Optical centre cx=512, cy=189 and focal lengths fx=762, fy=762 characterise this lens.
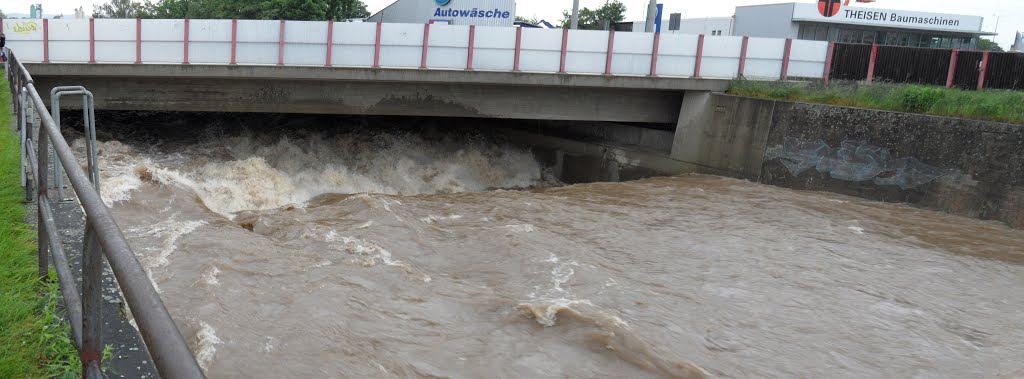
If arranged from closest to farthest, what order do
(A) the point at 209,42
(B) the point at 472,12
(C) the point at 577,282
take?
1. (C) the point at 577,282
2. (A) the point at 209,42
3. (B) the point at 472,12

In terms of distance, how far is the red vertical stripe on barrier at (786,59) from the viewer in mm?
19109

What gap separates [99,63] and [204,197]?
4096 mm

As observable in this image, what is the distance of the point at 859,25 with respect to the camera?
4138 centimetres

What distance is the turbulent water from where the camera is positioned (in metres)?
6.52

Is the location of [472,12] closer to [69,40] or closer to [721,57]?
[721,57]

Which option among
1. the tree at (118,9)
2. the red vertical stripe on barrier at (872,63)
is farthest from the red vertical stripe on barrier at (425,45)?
the tree at (118,9)

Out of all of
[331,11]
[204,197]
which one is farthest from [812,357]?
[331,11]

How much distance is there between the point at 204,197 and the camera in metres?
14.2

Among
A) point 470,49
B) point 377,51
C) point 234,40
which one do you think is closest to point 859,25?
point 470,49

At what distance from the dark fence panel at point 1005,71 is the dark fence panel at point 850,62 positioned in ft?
8.75

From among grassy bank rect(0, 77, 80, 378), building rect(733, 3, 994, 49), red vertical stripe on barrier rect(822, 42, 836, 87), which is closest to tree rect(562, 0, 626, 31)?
building rect(733, 3, 994, 49)

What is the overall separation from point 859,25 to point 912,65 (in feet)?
82.6

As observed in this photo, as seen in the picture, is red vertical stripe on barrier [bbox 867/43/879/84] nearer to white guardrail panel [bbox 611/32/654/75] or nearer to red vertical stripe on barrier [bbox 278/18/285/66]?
white guardrail panel [bbox 611/32/654/75]

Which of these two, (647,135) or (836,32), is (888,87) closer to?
(647,135)
